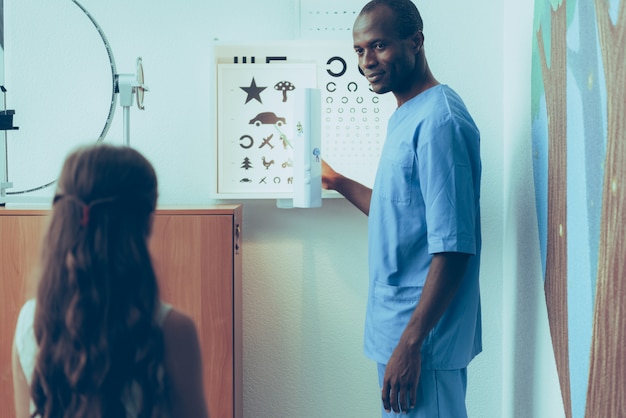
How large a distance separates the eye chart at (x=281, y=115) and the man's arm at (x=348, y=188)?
14 centimetres

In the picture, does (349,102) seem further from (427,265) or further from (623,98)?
(623,98)

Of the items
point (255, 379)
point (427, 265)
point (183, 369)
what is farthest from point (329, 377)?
point (183, 369)

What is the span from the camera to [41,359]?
3.04 feet

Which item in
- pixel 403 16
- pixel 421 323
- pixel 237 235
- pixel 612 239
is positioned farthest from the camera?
pixel 237 235

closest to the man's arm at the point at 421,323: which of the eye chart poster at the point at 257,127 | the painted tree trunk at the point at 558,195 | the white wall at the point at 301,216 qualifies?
the painted tree trunk at the point at 558,195

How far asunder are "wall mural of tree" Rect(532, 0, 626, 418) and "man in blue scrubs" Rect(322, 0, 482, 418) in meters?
0.17

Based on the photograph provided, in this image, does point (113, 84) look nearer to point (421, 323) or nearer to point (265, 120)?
point (265, 120)

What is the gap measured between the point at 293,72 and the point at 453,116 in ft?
2.50

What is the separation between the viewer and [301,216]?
2.11m

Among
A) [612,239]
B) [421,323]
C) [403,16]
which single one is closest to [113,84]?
[403,16]

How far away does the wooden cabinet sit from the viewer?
1.69 meters

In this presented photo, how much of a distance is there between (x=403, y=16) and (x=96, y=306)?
917mm

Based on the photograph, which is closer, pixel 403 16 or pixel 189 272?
pixel 403 16

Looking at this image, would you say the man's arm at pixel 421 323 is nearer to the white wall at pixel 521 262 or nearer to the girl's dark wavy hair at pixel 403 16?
Answer: the white wall at pixel 521 262
